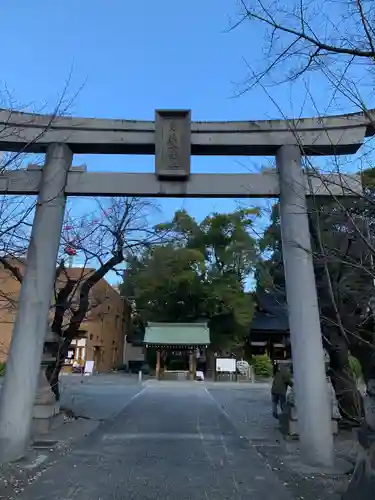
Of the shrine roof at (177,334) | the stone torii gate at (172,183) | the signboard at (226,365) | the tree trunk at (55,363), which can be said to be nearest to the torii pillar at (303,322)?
the stone torii gate at (172,183)

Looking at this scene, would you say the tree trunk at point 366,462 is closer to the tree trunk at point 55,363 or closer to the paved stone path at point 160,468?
the paved stone path at point 160,468

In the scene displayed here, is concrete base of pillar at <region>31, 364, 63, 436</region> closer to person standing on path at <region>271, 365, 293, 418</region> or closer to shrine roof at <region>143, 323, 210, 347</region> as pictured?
person standing on path at <region>271, 365, 293, 418</region>

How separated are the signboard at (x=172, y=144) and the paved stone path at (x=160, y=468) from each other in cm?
479

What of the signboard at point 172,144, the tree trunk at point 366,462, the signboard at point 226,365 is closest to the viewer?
the tree trunk at point 366,462

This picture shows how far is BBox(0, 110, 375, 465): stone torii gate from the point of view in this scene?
7.38 metres

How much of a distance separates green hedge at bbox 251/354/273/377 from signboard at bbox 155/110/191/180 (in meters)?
30.6

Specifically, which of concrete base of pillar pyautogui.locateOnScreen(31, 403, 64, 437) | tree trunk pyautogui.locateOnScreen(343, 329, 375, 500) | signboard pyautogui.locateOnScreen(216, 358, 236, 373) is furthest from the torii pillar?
signboard pyautogui.locateOnScreen(216, 358, 236, 373)

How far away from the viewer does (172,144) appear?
28.0 ft

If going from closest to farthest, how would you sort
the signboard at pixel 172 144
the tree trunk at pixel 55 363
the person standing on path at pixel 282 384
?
1. the signboard at pixel 172 144
2. the person standing on path at pixel 282 384
3. the tree trunk at pixel 55 363

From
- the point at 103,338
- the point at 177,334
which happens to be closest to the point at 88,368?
the point at 103,338

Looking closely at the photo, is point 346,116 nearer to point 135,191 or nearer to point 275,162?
point 275,162

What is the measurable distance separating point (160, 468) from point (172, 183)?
185 inches

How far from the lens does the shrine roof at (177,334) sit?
3406 centimetres

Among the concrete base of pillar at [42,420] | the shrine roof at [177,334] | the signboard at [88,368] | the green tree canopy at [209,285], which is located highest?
the green tree canopy at [209,285]
